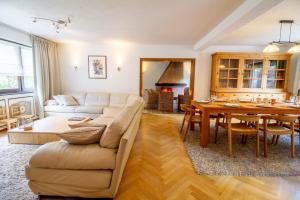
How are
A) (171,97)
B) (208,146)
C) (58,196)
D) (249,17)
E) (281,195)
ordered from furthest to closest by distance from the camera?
(171,97) < (208,146) < (249,17) < (281,195) < (58,196)

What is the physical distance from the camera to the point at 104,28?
3584 millimetres

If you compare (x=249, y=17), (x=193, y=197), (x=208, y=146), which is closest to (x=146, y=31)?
(x=249, y=17)

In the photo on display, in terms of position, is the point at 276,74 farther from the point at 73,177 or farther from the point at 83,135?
the point at 73,177

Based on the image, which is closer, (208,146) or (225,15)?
(225,15)

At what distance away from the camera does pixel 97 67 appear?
17.5 ft

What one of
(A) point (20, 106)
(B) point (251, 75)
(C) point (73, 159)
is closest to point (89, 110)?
(A) point (20, 106)

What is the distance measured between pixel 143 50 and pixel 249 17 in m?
3.43

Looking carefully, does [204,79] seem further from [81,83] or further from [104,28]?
[81,83]

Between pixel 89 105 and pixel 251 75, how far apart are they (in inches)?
192

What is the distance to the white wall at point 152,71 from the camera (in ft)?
26.6

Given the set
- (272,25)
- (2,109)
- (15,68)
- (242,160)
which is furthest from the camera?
(15,68)

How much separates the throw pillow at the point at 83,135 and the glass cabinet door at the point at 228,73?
4362 mm

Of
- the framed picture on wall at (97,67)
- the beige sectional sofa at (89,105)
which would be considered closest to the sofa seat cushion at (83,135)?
the beige sectional sofa at (89,105)

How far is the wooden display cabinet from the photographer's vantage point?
4699 millimetres
